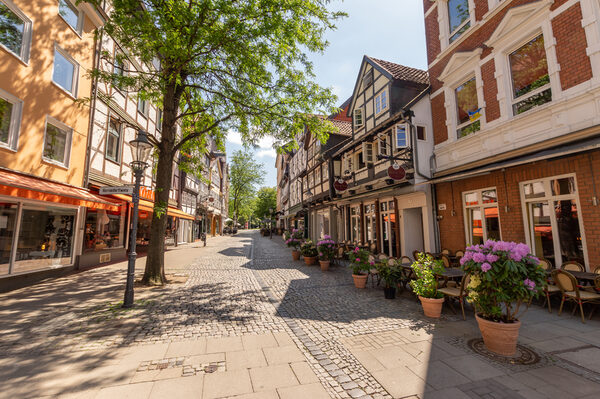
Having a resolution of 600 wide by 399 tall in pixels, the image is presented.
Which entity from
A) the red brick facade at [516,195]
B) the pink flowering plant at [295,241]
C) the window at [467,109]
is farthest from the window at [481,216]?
the pink flowering plant at [295,241]

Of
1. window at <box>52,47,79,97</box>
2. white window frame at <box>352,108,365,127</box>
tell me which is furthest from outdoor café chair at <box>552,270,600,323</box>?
window at <box>52,47,79,97</box>

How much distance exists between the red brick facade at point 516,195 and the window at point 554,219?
0.63ft

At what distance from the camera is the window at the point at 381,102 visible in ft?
43.9

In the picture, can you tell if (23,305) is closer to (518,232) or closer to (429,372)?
(429,372)

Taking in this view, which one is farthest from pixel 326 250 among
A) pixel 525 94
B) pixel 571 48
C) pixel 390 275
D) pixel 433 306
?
pixel 571 48

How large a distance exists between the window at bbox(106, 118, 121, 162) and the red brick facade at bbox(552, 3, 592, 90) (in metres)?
16.2

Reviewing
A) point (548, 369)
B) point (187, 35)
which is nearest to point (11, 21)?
point (187, 35)

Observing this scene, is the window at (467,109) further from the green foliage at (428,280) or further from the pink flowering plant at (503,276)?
the pink flowering plant at (503,276)

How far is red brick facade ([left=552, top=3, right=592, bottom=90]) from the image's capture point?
607cm

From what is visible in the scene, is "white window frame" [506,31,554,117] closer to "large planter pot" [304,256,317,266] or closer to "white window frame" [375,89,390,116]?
"white window frame" [375,89,390,116]

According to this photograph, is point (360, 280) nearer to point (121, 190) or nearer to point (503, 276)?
point (503, 276)

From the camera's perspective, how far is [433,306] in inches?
204

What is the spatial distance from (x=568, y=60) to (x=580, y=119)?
1.59 m

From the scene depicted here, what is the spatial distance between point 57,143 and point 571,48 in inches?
608
